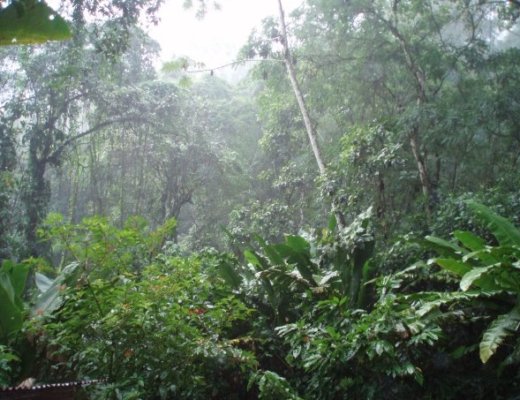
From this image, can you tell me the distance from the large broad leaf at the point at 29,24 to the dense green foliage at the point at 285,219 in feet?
0.14

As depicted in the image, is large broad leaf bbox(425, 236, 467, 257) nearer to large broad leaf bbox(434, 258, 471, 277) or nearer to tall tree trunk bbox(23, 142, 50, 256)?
large broad leaf bbox(434, 258, 471, 277)

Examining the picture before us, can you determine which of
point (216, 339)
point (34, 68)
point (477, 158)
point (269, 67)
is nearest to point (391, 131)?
point (477, 158)

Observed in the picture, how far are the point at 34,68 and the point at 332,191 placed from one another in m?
7.27

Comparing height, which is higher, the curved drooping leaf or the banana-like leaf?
the curved drooping leaf

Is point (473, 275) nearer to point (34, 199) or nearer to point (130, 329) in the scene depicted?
point (130, 329)

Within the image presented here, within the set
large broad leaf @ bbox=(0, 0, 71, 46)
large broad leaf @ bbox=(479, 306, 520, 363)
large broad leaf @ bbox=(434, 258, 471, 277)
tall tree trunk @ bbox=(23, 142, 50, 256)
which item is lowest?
large broad leaf @ bbox=(479, 306, 520, 363)

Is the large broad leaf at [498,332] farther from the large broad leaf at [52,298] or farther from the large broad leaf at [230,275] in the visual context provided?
the large broad leaf at [52,298]

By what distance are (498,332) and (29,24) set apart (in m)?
3.38

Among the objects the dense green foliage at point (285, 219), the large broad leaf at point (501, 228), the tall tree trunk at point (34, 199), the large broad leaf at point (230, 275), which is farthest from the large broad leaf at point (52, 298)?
the tall tree trunk at point (34, 199)

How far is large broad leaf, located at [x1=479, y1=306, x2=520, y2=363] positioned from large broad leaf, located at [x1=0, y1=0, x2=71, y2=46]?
3126 mm

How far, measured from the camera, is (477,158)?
779cm

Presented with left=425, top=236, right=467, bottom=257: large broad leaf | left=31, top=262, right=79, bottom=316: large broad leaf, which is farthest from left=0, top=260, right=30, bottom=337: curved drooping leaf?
left=425, top=236, right=467, bottom=257: large broad leaf

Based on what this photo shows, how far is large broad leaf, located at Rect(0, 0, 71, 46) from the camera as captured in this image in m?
2.02

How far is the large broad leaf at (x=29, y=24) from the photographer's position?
2.02m
